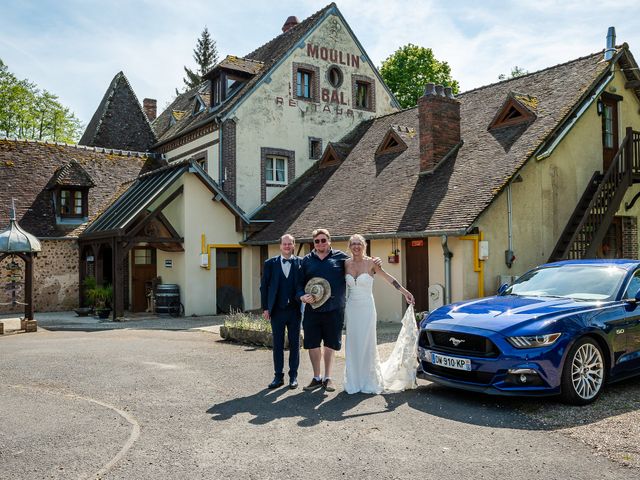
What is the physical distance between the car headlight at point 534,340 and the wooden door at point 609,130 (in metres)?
12.0

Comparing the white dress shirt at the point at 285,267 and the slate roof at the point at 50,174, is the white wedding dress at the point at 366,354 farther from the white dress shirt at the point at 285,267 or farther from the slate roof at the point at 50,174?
the slate roof at the point at 50,174

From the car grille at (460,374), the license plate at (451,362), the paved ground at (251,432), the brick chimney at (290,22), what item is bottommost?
the paved ground at (251,432)

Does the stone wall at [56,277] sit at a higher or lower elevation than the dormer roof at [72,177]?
lower

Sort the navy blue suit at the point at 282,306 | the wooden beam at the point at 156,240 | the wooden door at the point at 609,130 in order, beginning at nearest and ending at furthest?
the navy blue suit at the point at 282,306 < the wooden door at the point at 609,130 < the wooden beam at the point at 156,240

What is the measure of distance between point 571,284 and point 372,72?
63.2ft

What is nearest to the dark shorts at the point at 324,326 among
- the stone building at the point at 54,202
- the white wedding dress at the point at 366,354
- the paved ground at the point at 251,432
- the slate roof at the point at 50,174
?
the white wedding dress at the point at 366,354

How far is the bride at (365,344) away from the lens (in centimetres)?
744

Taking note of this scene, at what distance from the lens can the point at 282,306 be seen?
7652mm

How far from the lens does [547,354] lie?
6293 millimetres

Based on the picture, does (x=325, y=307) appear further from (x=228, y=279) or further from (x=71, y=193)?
(x=71, y=193)

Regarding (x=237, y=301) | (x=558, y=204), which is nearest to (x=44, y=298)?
(x=237, y=301)

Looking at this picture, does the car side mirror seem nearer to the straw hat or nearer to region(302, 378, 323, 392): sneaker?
the straw hat

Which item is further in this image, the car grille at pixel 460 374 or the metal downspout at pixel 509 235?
the metal downspout at pixel 509 235

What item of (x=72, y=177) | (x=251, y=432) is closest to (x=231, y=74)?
(x=72, y=177)
